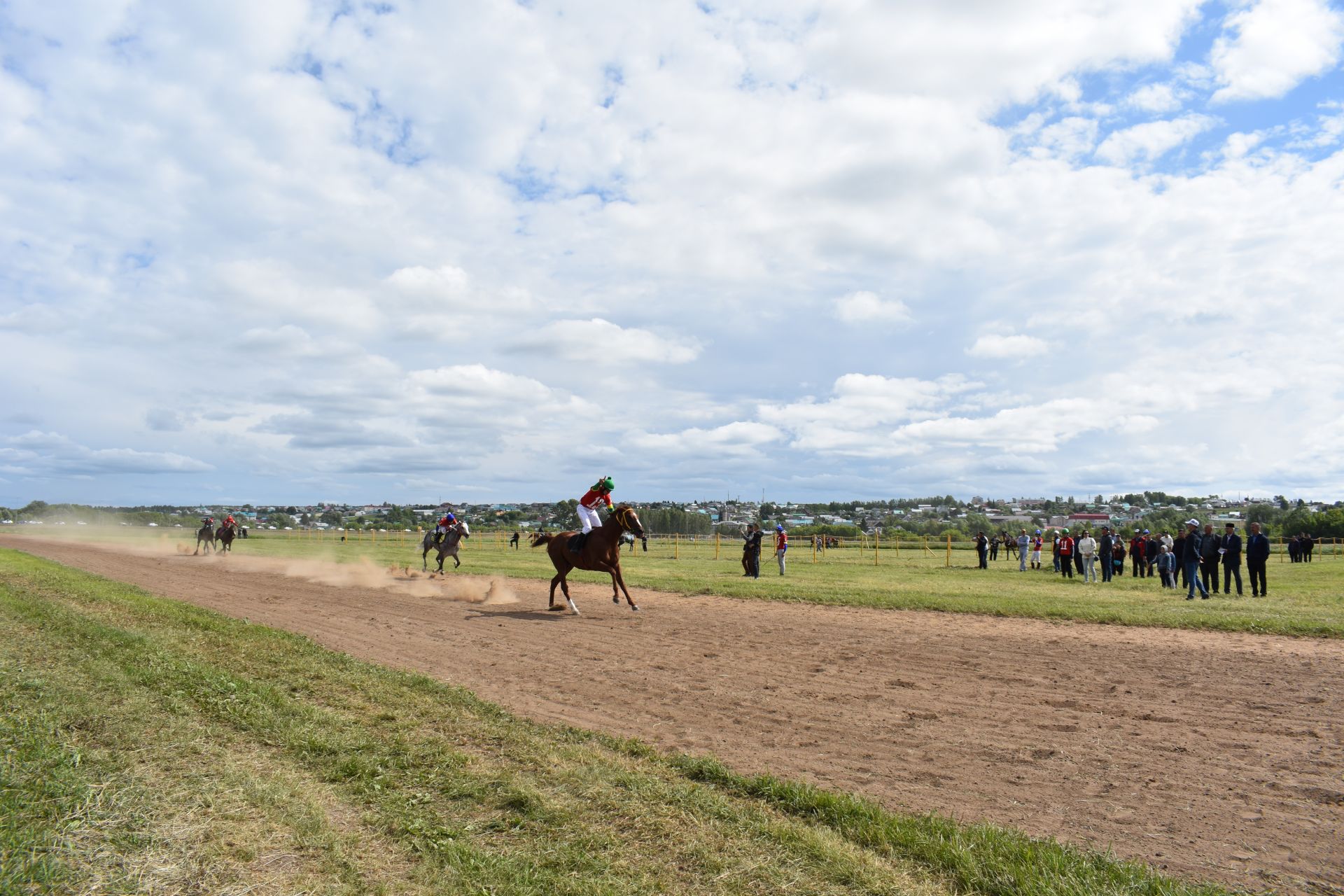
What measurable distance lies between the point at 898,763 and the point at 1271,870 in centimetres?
267

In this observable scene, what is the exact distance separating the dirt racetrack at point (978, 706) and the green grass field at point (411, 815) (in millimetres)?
774

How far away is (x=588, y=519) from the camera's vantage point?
18172 millimetres

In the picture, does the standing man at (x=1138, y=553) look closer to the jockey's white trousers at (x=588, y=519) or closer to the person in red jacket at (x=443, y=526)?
the jockey's white trousers at (x=588, y=519)

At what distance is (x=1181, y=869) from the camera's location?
190 inches

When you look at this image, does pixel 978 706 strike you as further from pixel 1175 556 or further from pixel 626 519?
pixel 1175 556

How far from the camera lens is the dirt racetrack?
5.68m

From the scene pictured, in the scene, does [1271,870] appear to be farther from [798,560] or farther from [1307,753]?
[798,560]

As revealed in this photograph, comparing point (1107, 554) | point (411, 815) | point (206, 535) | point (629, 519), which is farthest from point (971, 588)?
point (206, 535)

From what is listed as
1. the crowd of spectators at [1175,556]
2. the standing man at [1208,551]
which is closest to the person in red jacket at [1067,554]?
the crowd of spectators at [1175,556]

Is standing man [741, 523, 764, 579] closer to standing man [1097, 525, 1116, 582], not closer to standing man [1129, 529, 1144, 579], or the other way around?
standing man [1097, 525, 1116, 582]

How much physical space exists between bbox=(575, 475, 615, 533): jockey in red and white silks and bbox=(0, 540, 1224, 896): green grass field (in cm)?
952

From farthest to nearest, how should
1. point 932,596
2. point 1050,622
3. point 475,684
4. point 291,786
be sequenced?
point 932,596, point 1050,622, point 475,684, point 291,786

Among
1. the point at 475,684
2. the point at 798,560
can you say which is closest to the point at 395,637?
the point at 475,684

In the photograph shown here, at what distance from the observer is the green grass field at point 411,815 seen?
4.40 m
